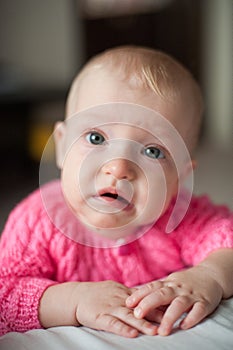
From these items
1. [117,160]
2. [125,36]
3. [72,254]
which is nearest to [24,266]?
[72,254]

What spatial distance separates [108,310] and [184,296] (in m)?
0.08

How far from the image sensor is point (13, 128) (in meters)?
2.82

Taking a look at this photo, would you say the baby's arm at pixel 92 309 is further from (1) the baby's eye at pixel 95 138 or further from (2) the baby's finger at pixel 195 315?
(1) the baby's eye at pixel 95 138

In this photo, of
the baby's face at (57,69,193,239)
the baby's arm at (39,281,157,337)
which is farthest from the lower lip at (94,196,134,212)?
the baby's arm at (39,281,157,337)

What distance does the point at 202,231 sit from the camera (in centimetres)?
75

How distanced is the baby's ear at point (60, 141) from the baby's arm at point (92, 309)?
217 mm

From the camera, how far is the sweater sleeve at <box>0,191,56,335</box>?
627 mm

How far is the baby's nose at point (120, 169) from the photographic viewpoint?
0.64 meters

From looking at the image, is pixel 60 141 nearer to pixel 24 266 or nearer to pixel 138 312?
pixel 24 266

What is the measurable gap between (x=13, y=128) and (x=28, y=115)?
110mm

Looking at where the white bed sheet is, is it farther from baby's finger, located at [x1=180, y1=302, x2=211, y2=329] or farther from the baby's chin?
the baby's chin

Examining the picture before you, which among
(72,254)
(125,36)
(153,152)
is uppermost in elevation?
(153,152)

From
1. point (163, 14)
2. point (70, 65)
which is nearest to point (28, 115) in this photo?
point (70, 65)

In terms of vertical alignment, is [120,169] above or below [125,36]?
above
